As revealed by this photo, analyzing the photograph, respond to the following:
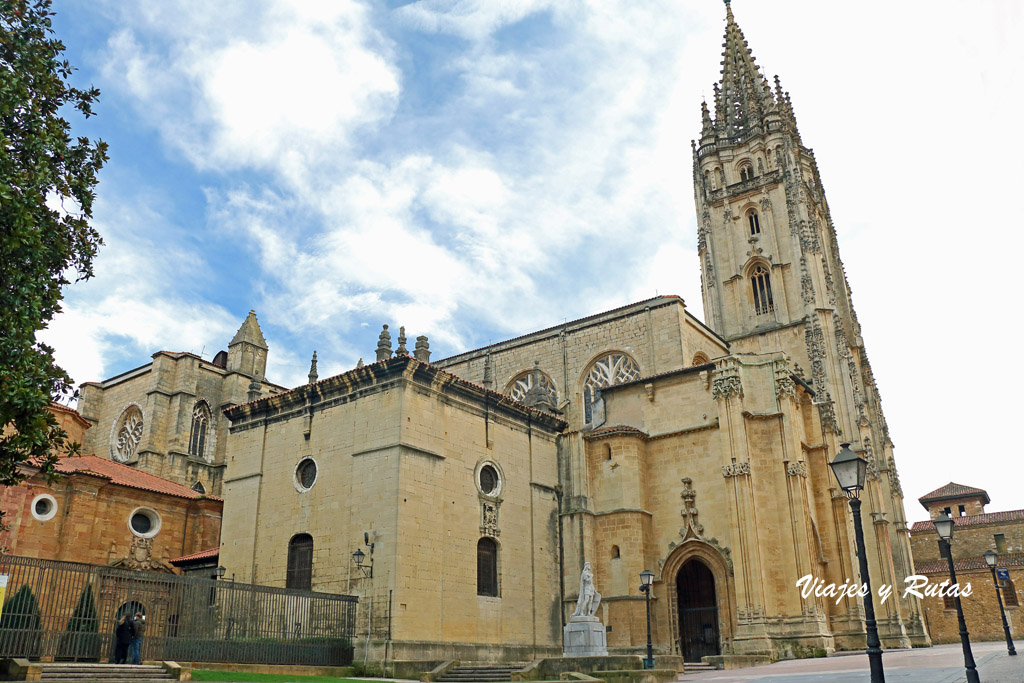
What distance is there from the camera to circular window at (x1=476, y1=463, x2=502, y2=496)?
2456 cm

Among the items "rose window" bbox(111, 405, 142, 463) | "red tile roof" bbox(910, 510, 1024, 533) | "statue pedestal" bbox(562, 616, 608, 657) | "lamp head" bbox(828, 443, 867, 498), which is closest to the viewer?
"lamp head" bbox(828, 443, 867, 498)

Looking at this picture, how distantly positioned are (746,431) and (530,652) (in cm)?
987

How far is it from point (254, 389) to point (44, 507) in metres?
13.5

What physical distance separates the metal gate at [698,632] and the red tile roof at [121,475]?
1858cm

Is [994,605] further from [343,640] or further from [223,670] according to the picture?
[223,670]

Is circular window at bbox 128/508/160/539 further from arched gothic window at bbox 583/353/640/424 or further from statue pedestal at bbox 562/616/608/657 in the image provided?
arched gothic window at bbox 583/353/640/424

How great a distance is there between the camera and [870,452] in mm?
38781

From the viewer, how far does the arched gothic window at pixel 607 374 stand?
1431 inches

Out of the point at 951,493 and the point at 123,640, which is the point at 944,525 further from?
the point at 951,493

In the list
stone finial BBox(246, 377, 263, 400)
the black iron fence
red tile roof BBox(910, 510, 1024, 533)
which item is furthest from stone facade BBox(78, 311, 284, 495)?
red tile roof BBox(910, 510, 1024, 533)

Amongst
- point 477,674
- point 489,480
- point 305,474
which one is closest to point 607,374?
point 489,480

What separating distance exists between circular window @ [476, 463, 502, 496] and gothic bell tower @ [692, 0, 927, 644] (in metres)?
18.4

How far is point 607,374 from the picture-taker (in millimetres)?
37062

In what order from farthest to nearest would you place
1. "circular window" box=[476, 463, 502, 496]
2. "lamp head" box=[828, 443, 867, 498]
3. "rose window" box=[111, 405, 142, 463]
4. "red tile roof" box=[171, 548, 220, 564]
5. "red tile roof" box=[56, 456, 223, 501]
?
"rose window" box=[111, 405, 142, 463] → "red tile roof" box=[171, 548, 220, 564] → "red tile roof" box=[56, 456, 223, 501] → "circular window" box=[476, 463, 502, 496] → "lamp head" box=[828, 443, 867, 498]
